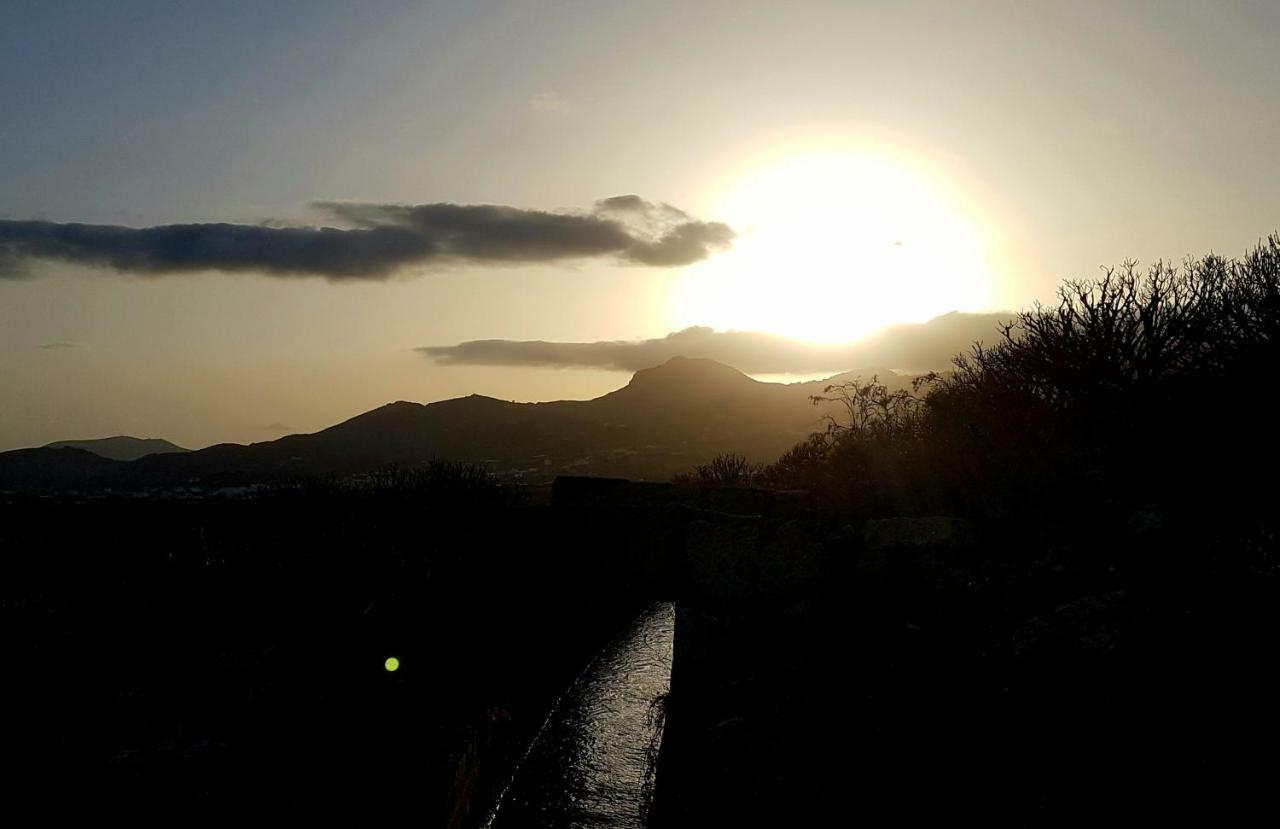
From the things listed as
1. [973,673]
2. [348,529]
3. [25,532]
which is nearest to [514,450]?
[25,532]

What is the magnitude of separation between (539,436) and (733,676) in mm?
78364

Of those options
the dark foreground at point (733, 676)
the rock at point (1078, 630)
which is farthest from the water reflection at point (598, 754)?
the rock at point (1078, 630)

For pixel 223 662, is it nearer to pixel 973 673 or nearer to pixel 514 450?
pixel 973 673

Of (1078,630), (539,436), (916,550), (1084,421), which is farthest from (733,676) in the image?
(539,436)

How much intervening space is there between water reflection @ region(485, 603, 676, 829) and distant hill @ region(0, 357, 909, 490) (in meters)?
55.1

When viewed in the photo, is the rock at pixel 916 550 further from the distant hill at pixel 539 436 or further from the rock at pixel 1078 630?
the distant hill at pixel 539 436

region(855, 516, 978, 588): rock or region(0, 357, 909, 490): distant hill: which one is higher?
region(855, 516, 978, 588): rock

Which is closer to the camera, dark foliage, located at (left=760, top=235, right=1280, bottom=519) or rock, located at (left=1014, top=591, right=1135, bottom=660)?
rock, located at (left=1014, top=591, right=1135, bottom=660)

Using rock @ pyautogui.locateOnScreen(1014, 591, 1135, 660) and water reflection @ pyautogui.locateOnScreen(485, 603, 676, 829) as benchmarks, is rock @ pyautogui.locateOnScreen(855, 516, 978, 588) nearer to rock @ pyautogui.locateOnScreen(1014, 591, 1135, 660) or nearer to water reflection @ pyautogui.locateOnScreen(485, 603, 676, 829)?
rock @ pyautogui.locateOnScreen(1014, 591, 1135, 660)

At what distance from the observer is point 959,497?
36.3 ft

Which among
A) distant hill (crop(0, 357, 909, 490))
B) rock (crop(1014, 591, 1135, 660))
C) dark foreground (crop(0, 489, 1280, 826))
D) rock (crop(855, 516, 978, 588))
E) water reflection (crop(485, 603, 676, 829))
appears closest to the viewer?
water reflection (crop(485, 603, 676, 829))

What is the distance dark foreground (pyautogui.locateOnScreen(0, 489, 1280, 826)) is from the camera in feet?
13.6

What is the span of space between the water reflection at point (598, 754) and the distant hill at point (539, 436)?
55.1m

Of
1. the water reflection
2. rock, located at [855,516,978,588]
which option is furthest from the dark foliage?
the water reflection
